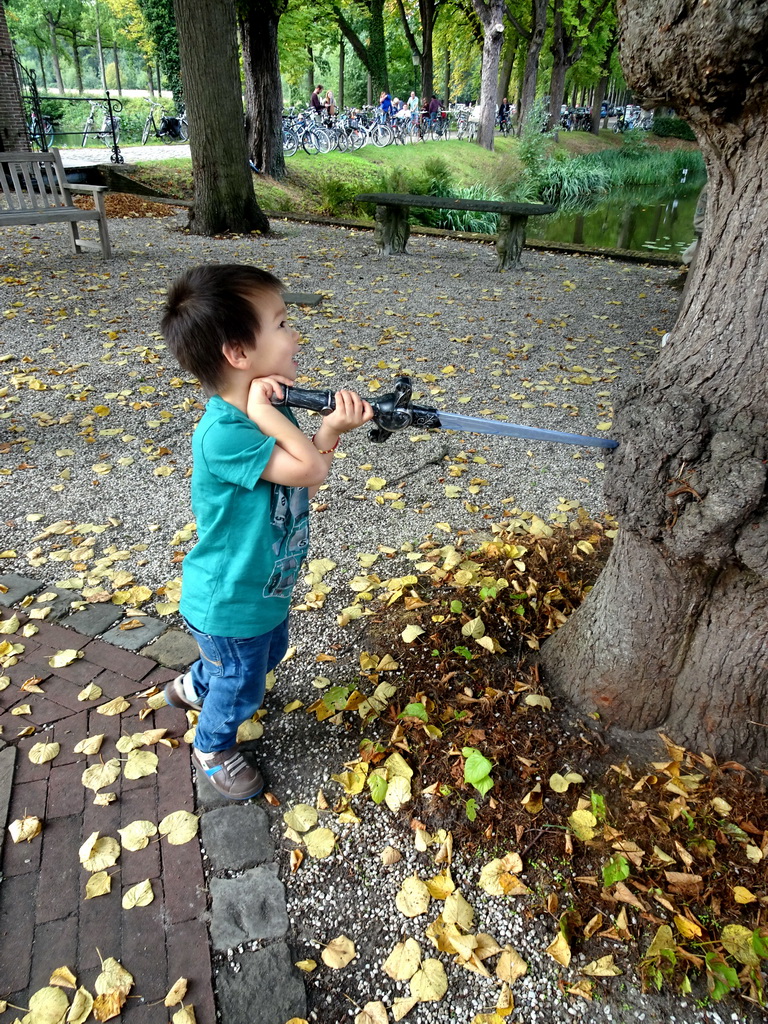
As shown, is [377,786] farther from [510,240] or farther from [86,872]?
[510,240]

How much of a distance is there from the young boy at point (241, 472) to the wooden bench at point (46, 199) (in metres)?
6.99

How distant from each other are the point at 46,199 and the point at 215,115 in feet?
8.11

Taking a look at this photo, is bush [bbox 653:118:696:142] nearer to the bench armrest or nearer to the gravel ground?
the gravel ground

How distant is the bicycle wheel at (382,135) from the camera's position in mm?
24859

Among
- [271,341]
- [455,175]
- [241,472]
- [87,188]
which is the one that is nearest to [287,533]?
[241,472]

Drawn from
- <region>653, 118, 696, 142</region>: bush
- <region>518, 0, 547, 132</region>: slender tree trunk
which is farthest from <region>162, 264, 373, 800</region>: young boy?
<region>653, 118, 696, 142</region>: bush

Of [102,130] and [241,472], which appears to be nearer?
[241,472]

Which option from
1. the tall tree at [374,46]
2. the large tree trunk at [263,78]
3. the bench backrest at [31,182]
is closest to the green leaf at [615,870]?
the bench backrest at [31,182]

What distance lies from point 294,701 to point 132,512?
1704 millimetres

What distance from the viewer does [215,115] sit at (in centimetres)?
→ 874

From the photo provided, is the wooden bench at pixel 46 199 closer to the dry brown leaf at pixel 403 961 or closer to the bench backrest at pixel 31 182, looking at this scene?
the bench backrest at pixel 31 182

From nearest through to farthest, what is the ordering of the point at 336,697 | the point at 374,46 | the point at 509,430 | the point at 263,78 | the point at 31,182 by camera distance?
the point at 509,430, the point at 336,697, the point at 31,182, the point at 263,78, the point at 374,46

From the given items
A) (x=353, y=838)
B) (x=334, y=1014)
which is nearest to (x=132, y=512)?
(x=353, y=838)

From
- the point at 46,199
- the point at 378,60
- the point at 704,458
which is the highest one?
the point at 378,60
